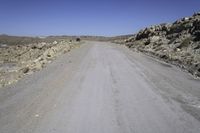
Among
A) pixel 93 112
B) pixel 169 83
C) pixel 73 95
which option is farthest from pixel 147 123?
pixel 169 83

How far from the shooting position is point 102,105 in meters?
10.4

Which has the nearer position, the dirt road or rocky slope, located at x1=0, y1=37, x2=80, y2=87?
the dirt road

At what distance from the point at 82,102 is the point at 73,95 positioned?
1212mm

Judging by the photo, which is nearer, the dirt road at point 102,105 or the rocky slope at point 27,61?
the dirt road at point 102,105

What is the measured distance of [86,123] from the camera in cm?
854

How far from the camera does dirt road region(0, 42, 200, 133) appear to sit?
8227 millimetres

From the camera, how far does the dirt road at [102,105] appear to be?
823cm

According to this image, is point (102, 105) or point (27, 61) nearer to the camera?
point (102, 105)

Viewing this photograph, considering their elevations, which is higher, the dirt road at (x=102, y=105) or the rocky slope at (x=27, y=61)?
the dirt road at (x=102, y=105)

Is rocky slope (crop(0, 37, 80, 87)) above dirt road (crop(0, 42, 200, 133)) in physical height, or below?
below

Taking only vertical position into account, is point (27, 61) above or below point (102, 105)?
below

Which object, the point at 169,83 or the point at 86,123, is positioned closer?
the point at 86,123

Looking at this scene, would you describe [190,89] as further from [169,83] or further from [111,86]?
[111,86]

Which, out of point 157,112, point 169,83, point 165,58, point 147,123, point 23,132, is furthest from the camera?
point 165,58
